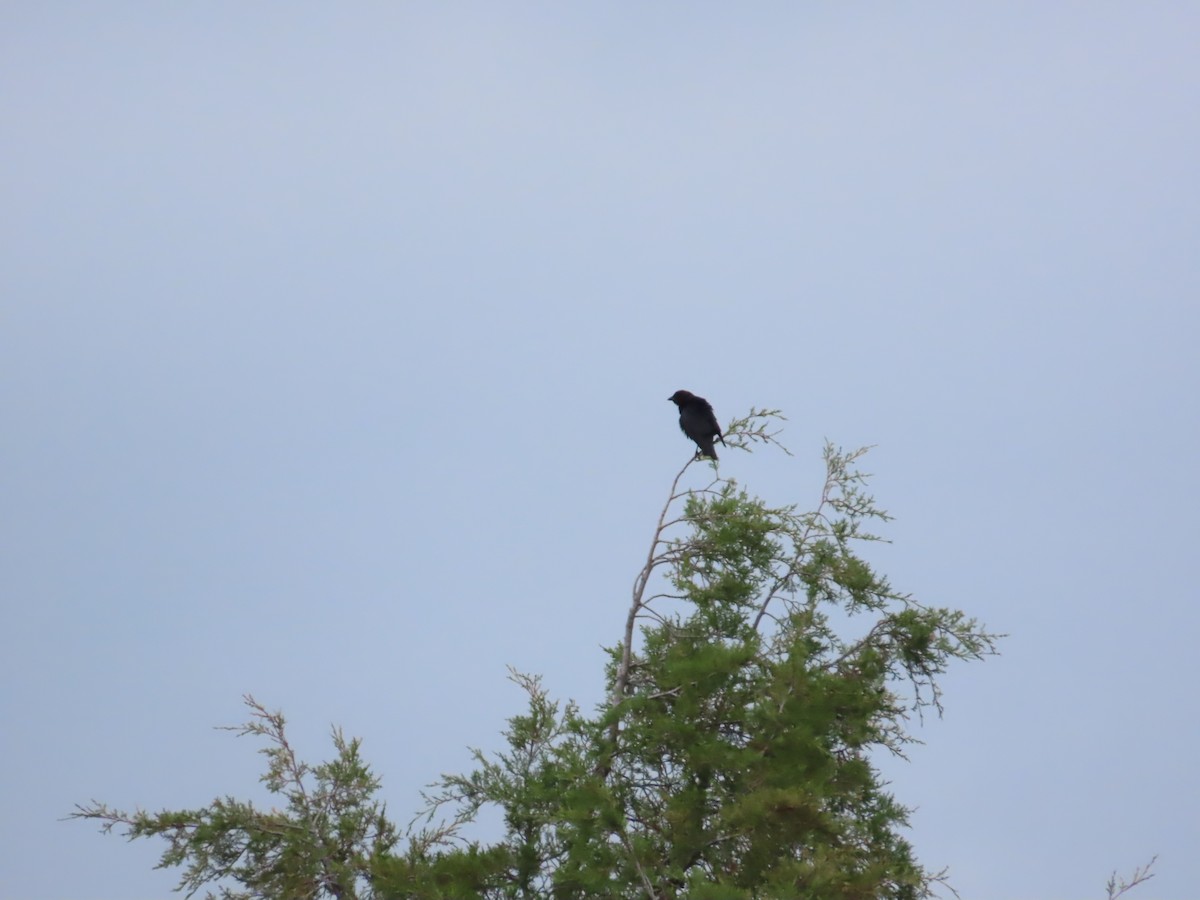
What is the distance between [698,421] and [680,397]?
75 cm

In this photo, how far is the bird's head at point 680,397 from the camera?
16.8 metres

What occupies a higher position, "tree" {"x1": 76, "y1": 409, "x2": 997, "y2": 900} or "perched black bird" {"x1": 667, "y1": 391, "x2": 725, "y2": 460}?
"perched black bird" {"x1": 667, "y1": 391, "x2": 725, "y2": 460}

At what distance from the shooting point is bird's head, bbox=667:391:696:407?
16.8 metres

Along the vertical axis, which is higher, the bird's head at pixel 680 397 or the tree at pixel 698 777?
the bird's head at pixel 680 397

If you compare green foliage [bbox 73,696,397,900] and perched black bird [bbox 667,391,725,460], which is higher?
perched black bird [bbox 667,391,725,460]

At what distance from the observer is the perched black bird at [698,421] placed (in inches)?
634

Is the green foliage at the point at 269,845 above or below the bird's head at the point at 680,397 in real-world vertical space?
below

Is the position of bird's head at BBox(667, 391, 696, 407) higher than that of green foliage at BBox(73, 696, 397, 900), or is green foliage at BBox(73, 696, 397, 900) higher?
bird's head at BBox(667, 391, 696, 407)

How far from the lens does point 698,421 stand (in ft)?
53.7

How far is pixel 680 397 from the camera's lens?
17000mm

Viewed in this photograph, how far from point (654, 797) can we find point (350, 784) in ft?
12.6

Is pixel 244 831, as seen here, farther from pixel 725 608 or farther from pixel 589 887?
pixel 725 608

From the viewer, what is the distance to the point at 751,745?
12.8 metres

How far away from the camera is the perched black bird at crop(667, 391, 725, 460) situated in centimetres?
1611
